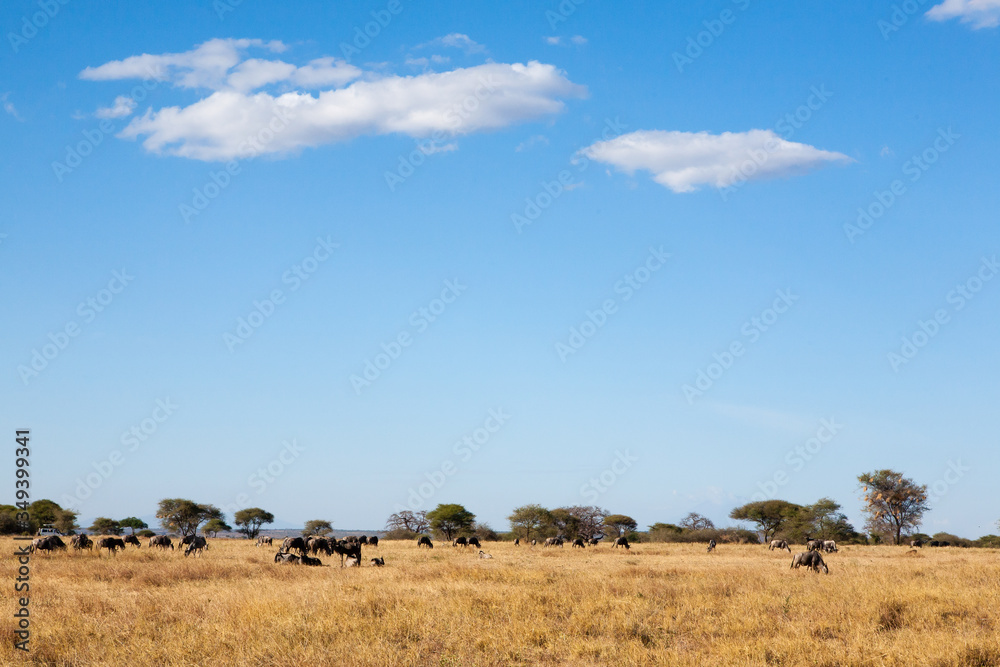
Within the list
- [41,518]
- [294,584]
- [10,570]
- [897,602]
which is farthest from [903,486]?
[41,518]

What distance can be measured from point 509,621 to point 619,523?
233ft

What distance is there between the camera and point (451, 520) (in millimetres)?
83125

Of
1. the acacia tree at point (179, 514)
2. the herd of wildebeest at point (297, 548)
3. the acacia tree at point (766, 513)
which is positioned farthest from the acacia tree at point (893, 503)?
the acacia tree at point (179, 514)

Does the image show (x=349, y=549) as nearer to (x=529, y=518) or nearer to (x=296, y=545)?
(x=296, y=545)

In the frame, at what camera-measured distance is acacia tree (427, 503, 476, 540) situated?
271 ft

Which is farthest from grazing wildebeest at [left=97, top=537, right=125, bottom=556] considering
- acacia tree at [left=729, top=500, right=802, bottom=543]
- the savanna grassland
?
acacia tree at [left=729, top=500, right=802, bottom=543]

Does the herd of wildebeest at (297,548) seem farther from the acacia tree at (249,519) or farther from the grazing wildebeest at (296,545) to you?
the acacia tree at (249,519)

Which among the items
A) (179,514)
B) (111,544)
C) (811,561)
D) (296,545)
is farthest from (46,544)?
(179,514)

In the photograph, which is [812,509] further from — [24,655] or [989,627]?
[24,655]

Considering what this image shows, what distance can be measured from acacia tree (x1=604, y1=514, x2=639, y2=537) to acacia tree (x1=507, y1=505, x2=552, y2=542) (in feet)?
22.1

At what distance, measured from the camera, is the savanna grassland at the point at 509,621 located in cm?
1180

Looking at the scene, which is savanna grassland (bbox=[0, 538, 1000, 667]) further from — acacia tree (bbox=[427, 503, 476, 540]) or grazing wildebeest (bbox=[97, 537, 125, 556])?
acacia tree (bbox=[427, 503, 476, 540])

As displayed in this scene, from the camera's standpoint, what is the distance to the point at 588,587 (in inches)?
737

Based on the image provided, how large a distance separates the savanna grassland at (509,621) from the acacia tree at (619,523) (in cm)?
6239
